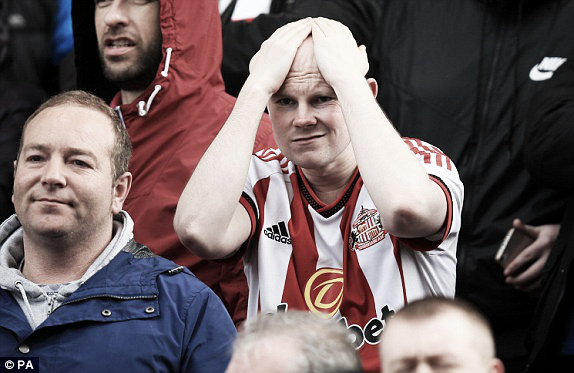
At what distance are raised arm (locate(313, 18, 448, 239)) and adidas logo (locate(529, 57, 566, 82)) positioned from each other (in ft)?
3.22

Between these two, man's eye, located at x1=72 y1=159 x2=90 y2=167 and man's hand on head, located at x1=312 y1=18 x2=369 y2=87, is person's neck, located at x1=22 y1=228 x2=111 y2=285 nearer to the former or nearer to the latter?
man's eye, located at x1=72 y1=159 x2=90 y2=167

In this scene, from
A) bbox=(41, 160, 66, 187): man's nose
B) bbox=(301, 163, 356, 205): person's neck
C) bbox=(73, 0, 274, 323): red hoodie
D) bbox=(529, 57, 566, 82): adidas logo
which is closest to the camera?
bbox=(41, 160, 66, 187): man's nose

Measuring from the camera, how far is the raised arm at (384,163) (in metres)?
3.42

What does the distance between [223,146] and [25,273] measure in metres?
0.75

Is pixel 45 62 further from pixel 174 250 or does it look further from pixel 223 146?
pixel 223 146

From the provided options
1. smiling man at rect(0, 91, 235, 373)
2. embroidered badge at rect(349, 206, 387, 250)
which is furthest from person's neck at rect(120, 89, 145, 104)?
embroidered badge at rect(349, 206, 387, 250)

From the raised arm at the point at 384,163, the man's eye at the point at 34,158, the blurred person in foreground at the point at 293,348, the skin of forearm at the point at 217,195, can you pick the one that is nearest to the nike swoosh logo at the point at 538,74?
the raised arm at the point at 384,163

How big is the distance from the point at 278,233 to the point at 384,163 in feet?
1.58

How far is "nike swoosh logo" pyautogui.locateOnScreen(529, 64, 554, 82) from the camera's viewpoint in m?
4.38

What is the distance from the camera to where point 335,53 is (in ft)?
12.2

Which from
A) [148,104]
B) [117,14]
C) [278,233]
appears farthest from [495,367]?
[117,14]

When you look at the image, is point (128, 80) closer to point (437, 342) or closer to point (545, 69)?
point (545, 69)

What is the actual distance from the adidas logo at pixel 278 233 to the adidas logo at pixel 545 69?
1.29m

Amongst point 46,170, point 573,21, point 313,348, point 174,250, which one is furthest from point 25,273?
point 573,21
